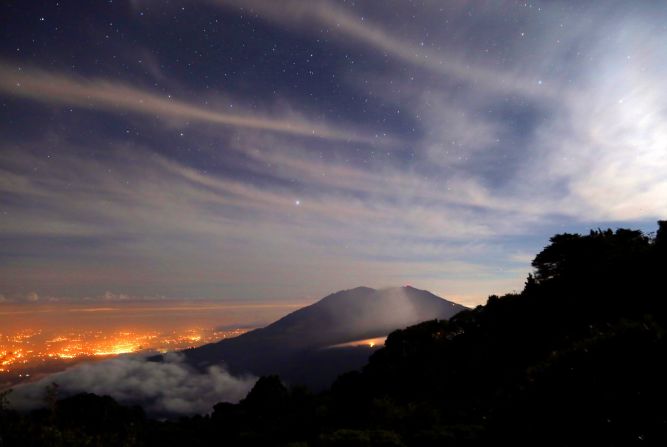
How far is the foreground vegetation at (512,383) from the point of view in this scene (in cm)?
941

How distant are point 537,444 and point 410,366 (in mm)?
51136

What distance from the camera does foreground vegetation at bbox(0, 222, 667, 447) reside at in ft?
30.9

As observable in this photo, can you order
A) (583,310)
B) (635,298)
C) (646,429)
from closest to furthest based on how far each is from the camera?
(646,429) → (635,298) → (583,310)

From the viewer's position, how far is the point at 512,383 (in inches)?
501

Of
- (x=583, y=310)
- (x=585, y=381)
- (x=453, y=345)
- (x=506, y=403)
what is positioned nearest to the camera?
(x=585, y=381)

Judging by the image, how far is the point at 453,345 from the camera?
186 feet

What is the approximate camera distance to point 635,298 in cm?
3203

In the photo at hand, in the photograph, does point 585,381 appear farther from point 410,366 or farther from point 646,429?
point 410,366

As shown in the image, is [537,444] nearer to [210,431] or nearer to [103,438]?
[103,438]

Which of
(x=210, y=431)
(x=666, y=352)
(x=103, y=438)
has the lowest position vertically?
(x=210, y=431)

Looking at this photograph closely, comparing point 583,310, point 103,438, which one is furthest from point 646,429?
point 583,310

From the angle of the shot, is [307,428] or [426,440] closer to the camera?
[426,440]

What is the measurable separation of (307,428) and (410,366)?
75.0 feet

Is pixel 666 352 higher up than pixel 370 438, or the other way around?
pixel 666 352
